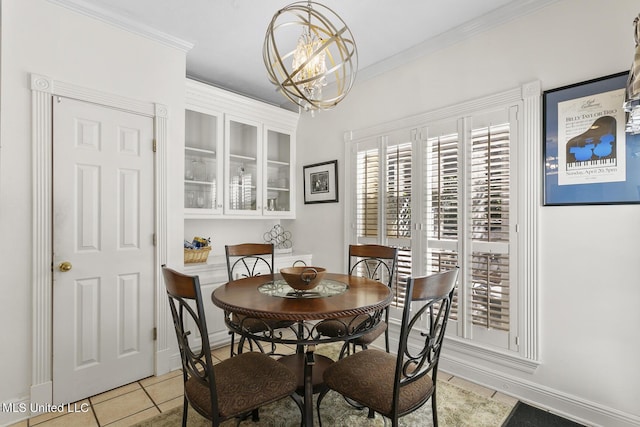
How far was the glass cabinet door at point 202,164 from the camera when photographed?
304 centimetres

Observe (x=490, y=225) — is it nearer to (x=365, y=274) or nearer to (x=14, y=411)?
(x=365, y=274)

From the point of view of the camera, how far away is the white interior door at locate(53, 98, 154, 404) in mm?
2164

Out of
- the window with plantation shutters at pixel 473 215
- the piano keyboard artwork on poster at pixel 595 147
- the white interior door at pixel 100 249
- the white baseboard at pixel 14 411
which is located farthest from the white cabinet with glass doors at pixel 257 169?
the piano keyboard artwork on poster at pixel 595 147

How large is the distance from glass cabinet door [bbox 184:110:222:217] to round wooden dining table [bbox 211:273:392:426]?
4.15ft

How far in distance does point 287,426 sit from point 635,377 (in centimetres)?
200

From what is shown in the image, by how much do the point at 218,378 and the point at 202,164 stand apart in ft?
7.09

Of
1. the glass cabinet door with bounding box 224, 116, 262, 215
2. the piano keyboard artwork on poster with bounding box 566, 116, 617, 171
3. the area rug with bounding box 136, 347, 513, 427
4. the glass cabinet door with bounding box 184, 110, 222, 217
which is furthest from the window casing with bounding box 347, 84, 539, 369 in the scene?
the glass cabinet door with bounding box 184, 110, 222, 217

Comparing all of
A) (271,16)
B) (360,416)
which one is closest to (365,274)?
(360,416)

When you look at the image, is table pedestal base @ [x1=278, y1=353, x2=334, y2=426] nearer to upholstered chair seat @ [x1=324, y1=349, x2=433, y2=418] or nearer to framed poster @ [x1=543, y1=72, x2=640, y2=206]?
upholstered chair seat @ [x1=324, y1=349, x2=433, y2=418]

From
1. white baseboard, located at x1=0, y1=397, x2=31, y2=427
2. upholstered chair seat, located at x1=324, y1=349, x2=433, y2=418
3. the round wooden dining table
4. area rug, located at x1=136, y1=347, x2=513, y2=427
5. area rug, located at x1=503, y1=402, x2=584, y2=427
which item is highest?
the round wooden dining table

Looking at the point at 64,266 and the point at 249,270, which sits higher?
the point at 64,266

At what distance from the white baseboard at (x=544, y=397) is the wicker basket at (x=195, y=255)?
2.28 meters

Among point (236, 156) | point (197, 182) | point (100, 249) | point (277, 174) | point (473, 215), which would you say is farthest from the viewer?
point (277, 174)

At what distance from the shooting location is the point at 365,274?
323cm
